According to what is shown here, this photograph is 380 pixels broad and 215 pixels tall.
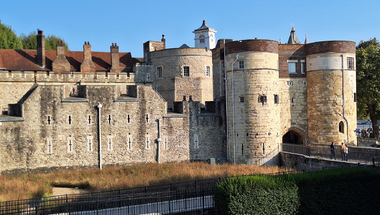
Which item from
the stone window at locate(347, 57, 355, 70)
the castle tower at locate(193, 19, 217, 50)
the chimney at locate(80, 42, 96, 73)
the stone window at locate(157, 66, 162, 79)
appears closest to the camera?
the stone window at locate(347, 57, 355, 70)

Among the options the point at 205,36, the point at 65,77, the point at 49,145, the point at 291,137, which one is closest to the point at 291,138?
the point at 291,137

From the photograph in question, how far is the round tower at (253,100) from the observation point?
31234 mm

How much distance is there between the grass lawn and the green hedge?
7.60 meters

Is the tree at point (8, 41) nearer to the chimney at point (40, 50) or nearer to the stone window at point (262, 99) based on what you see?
the chimney at point (40, 50)

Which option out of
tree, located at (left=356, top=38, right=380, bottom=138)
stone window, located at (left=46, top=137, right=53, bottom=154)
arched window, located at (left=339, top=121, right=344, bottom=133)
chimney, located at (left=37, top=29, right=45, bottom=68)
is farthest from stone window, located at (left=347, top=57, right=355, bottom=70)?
chimney, located at (left=37, top=29, right=45, bottom=68)

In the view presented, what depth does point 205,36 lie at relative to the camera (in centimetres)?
8056

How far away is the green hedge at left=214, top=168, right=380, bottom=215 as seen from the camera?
58.9 ft

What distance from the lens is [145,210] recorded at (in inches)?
767

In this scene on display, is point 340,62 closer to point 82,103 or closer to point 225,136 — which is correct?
point 225,136

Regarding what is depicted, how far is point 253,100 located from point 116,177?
11.7m

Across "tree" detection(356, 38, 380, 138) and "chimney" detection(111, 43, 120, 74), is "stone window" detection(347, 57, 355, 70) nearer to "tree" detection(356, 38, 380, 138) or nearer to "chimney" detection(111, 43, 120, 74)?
"tree" detection(356, 38, 380, 138)

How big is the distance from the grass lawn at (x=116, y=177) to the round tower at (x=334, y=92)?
6.80 meters

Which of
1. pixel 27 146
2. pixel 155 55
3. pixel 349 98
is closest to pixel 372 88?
pixel 349 98

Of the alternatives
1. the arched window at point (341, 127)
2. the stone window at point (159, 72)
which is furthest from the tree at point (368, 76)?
A: the stone window at point (159, 72)
